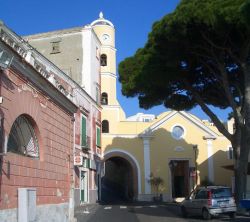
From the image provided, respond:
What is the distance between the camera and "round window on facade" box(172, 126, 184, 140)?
163 feet

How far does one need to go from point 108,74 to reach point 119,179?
16.6m

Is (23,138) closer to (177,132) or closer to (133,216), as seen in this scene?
(133,216)

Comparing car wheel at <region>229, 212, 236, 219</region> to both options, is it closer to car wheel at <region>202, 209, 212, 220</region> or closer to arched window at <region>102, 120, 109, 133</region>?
car wheel at <region>202, 209, 212, 220</region>

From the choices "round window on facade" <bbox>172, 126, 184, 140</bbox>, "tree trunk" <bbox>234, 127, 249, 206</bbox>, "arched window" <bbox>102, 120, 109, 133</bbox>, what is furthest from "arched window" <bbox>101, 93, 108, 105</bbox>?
"tree trunk" <bbox>234, 127, 249, 206</bbox>

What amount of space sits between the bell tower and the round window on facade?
5.73 metres

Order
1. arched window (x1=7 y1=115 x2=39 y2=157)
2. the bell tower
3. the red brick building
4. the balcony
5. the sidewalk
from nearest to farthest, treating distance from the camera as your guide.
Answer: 1. the red brick building
2. arched window (x1=7 y1=115 x2=39 y2=157)
3. the sidewalk
4. the balcony
5. the bell tower

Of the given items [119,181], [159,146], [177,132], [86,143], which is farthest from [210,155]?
[86,143]

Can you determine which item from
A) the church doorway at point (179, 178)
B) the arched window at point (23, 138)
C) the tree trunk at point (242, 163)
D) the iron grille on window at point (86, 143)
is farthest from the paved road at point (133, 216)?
the church doorway at point (179, 178)

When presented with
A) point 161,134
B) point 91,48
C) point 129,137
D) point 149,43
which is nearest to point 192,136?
point 161,134

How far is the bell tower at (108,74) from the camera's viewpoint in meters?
46.7

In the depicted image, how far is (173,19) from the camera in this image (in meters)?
23.4

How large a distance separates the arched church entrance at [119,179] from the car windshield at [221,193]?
2432 centimetres

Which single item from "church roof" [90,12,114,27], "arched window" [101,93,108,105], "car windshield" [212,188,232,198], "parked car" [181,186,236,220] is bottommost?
"parked car" [181,186,236,220]

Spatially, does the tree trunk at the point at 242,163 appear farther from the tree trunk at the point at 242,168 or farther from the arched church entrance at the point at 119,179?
the arched church entrance at the point at 119,179
